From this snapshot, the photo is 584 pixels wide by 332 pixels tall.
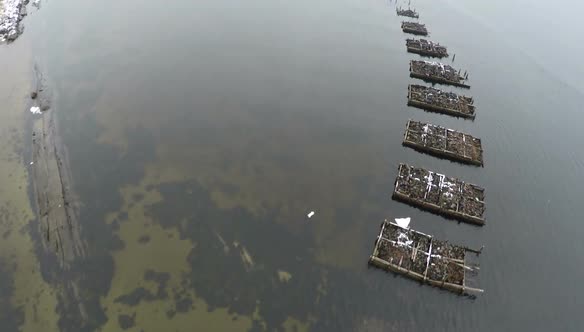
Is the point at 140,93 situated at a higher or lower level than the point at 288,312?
higher

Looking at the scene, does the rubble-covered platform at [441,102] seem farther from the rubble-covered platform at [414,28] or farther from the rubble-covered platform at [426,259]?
the rubble-covered platform at [426,259]

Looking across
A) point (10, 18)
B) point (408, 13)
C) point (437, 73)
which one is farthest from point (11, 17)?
point (408, 13)

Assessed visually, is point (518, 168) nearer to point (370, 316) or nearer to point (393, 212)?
point (393, 212)

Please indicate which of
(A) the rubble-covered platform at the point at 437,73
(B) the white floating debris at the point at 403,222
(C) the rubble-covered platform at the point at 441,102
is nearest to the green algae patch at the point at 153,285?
(B) the white floating debris at the point at 403,222

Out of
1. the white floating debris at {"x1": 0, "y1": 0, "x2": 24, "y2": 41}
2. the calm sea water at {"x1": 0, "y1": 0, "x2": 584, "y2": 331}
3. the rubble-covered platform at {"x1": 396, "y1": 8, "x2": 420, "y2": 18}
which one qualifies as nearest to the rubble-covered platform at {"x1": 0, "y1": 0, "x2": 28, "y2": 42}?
the white floating debris at {"x1": 0, "y1": 0, "x2": 24, "y2": 41}

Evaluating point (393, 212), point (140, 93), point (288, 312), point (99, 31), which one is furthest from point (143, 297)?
point (99, 31)

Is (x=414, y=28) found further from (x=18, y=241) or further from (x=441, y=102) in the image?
(x=18, y=241)

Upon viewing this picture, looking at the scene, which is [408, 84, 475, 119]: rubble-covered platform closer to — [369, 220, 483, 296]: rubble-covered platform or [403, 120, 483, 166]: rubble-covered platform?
[403, 120, 483, 166]: rubble-covered platform

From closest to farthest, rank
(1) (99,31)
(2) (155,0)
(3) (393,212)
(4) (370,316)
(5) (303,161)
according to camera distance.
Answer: (4) (370,316), (3) (393,212), (5) (303,161), (1) (99,31), (2) (155,0)
